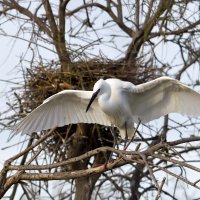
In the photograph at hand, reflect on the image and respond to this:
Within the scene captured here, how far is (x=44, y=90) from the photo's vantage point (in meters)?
4.62

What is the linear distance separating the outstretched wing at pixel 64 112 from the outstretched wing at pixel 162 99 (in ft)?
0.79

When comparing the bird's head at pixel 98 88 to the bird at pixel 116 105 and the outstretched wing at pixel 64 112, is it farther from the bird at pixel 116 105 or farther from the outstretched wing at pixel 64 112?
the outstretched wing at pixel 64 112

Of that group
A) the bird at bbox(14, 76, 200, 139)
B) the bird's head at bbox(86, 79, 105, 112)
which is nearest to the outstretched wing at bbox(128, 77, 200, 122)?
the bird at bbox(14, 76, 200, 139)

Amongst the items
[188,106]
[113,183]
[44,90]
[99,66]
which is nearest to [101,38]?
[99,66]

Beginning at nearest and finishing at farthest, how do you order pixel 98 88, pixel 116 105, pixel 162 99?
pixel 98 88, pixel 116 105, pixel 162 99

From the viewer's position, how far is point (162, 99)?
442 cm

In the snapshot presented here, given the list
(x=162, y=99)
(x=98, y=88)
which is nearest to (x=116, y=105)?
(x=98, y=88)

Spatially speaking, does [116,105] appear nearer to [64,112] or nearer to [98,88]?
[98,88]

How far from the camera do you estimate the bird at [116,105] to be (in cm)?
418

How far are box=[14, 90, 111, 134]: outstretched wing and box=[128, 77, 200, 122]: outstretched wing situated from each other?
239 millimetres

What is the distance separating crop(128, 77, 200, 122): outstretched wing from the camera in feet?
13.7

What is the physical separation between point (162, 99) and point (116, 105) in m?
0.34

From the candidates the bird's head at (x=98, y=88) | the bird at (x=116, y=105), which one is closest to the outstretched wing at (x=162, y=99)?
the bird at (x=116, y=105)

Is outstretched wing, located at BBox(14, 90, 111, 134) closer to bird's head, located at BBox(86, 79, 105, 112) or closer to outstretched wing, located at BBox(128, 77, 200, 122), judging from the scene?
bird's head, located at BBox(86, 79, 105, 112)
